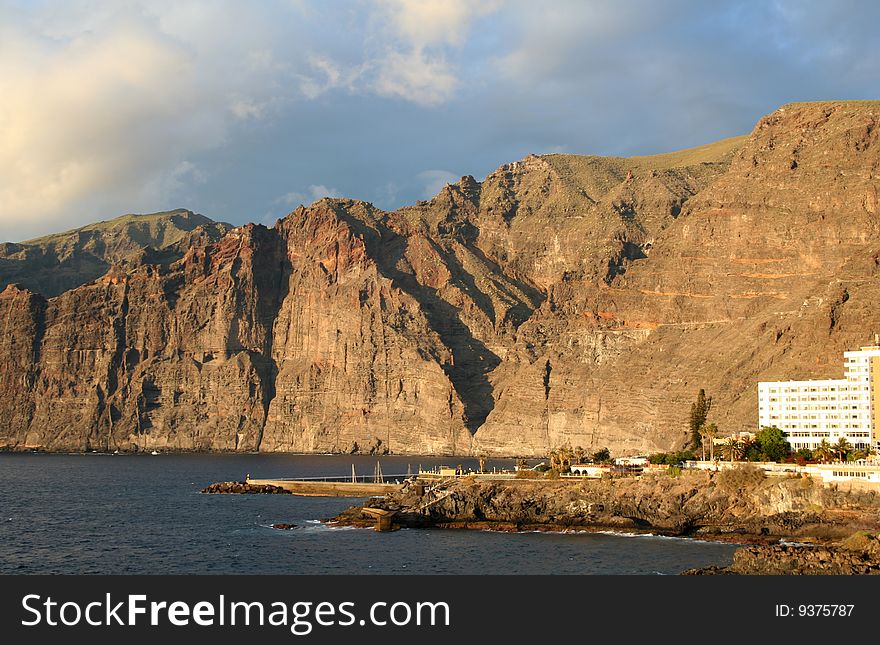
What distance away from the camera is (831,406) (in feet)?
574

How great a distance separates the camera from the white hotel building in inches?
6560

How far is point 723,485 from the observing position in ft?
403

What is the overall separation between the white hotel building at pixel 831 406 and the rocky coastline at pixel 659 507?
48127 mm

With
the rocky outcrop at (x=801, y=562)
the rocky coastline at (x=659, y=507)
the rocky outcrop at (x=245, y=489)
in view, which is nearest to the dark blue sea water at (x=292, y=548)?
the rocky coastline at (x=659, y=507)

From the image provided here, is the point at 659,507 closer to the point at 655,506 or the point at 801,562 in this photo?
the point at 655,506

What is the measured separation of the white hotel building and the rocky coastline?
48127mm

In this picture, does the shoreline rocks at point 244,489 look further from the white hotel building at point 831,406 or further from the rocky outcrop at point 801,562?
the rocky outcrop at point 801,562

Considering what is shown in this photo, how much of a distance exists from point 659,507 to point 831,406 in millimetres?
63065

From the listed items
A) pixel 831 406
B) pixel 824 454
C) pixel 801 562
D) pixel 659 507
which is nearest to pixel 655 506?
pixel 659 507

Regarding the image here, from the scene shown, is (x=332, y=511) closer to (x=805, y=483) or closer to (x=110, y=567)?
(x=110, y=567)

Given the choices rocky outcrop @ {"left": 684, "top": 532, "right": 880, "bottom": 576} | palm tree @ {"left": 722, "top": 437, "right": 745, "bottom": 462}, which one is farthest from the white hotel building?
rocky outcrop @ {"left": 684, "top": 532, "right": 880, "bottom": 576}
